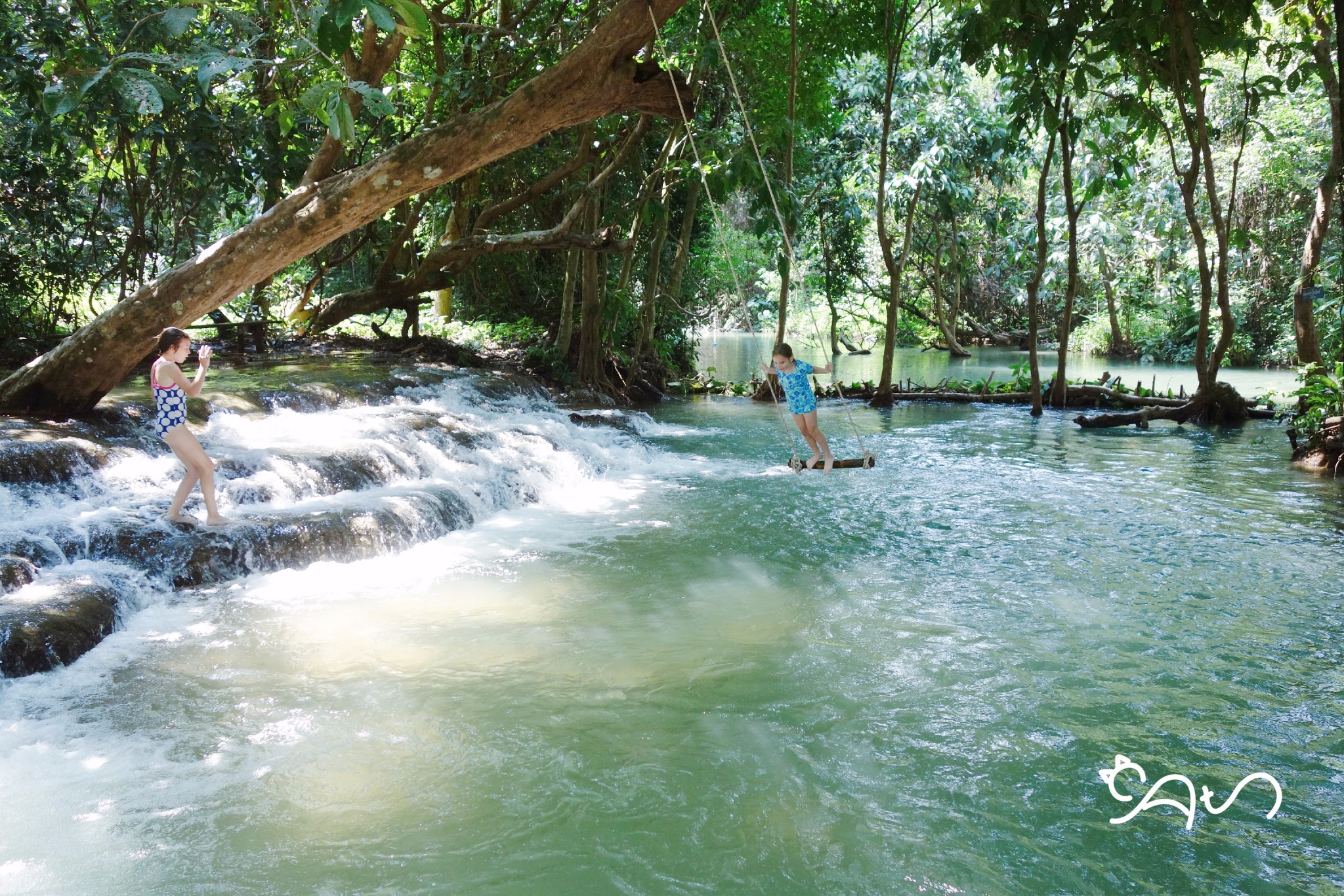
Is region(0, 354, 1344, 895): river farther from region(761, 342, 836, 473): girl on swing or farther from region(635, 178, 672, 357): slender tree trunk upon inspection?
region(635, 178, 672, 357): slender tree trunk

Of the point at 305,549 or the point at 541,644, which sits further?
the point at 305,549

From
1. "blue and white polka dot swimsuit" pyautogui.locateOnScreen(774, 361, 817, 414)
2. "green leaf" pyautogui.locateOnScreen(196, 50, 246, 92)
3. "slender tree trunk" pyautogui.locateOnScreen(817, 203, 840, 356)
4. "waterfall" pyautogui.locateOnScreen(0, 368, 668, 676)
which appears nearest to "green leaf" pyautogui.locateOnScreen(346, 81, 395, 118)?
"green leaf" pyautogui.locateOnScreen(196, 50, 246, 92)

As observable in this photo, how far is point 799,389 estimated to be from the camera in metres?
10.1

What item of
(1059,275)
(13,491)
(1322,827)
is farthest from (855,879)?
(1059,275)

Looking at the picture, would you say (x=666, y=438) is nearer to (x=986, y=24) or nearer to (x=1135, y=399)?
(x=986, y=24)

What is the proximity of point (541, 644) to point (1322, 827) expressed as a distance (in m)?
4.29

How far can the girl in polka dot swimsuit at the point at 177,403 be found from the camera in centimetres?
741

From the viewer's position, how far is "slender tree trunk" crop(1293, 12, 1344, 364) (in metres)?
11.5

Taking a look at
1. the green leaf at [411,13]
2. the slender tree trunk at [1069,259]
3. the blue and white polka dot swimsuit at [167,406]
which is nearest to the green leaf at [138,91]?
the green leaf at [411,13]

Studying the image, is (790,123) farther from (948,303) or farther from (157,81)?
(948,303)

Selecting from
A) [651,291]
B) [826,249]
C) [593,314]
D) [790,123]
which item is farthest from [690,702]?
[826,249]

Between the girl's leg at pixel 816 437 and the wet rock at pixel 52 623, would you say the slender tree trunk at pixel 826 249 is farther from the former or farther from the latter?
the wet rock at pixel 52 623

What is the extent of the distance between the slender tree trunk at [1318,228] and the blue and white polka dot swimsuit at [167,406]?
12456mm

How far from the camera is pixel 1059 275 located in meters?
32.6
